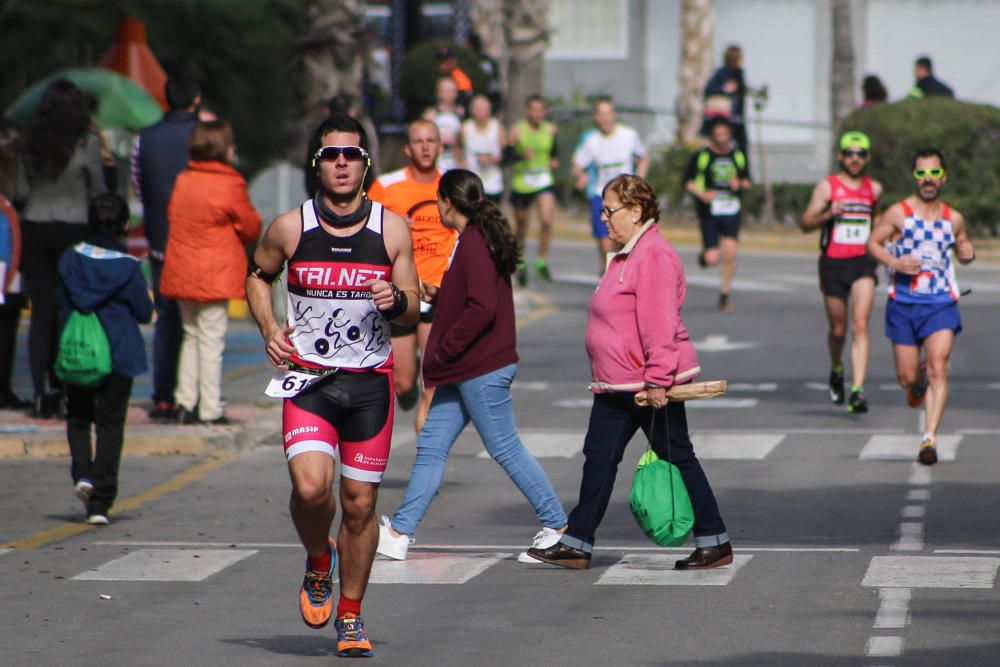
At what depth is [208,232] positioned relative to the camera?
13.2m

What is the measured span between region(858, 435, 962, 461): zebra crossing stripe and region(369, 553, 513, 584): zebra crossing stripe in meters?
3.72

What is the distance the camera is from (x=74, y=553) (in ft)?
32.7

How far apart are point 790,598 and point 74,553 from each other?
130 inches

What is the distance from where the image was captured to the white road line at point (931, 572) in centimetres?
879

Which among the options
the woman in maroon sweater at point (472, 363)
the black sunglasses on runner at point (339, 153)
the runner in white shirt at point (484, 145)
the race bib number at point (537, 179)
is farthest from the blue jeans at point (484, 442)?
the race bib number at point (537, 179)

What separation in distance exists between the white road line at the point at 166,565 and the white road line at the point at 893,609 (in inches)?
109

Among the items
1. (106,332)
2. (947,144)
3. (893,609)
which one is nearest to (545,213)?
(947,144)

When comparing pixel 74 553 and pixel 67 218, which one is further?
pixel 67 218

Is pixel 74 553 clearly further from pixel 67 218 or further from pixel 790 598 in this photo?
pixel 67 218

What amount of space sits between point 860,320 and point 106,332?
5.81m

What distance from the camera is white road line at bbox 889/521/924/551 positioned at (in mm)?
9750

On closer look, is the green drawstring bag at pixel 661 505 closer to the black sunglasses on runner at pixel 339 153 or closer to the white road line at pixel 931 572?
the white road line at pixel 931 572

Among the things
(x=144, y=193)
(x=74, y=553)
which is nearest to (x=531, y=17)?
(x=144, y=193)

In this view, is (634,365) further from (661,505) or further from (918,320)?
(918,320)
